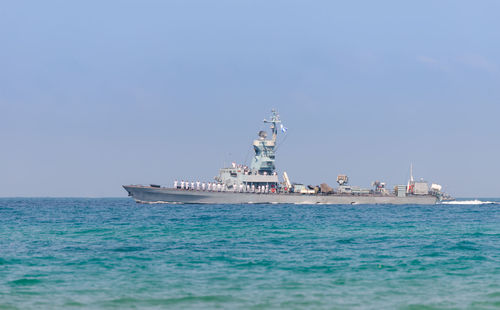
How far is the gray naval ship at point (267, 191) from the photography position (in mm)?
109375

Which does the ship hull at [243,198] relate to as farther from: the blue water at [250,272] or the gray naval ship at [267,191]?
the blue water at [250,272]

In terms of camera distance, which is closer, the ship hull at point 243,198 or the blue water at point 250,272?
the blue water at point 250,272

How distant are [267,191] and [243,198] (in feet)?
20.9

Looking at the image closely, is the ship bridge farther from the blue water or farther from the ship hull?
the blue water

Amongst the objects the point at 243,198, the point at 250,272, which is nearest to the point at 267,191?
the point at 243,198

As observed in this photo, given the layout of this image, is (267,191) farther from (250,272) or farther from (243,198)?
(250,272)

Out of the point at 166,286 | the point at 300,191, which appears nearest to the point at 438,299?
the point at 166,286

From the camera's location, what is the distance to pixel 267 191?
373 ft

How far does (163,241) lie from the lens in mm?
37281

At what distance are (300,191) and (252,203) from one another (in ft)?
41.9

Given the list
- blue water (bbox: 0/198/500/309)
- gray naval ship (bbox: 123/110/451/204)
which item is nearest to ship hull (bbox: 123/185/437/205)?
gray naval ship (bbox: 123/110/451/204)

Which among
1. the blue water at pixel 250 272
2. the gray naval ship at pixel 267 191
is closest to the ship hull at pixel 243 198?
the gray naval ship at pixel 267 191

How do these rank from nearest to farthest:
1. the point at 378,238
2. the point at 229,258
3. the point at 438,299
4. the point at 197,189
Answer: the point at 438,299 → the point at 229,258 → the point at 378,238 → the point at 197,189

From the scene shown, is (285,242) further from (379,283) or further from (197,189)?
(197,189)
